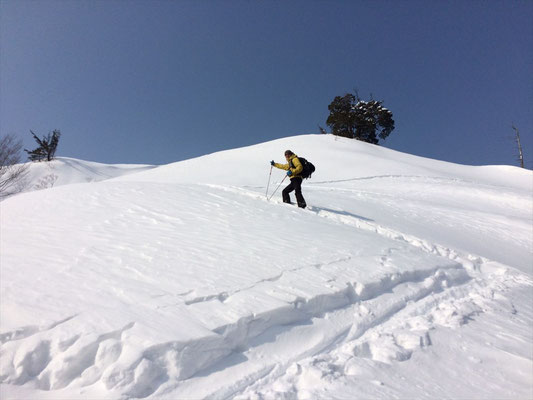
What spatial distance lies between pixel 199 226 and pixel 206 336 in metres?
2.96

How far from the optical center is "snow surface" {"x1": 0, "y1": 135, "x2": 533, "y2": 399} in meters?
1.92

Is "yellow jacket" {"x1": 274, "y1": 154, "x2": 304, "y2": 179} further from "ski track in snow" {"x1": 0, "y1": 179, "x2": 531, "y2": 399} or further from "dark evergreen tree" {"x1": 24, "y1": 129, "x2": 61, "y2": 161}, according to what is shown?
"dark evergreen tree" {"x1": 24, "y1": 129, "x2": 61, "y2": 161}

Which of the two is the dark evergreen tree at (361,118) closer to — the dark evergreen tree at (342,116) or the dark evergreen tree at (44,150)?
the dark evergreen tree at (342,116)

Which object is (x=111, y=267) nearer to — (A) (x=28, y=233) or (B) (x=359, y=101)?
(A) (x=28, y=233)

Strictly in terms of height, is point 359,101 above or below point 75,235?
above

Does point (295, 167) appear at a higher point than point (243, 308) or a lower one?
higher

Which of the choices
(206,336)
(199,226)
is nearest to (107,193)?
(199,226)

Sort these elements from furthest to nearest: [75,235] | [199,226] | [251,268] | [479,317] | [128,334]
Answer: [199,226] → [75,235] → [251,268] → [479,317] → [128,334]

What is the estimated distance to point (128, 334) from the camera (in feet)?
6.77

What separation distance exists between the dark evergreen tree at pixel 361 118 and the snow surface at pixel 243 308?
34.0 meters

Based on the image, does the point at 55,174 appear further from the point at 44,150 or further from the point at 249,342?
the point at 249,342

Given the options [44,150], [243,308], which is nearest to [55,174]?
[44,150]

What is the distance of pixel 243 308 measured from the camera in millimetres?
2510

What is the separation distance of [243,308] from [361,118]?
39.9 metres
